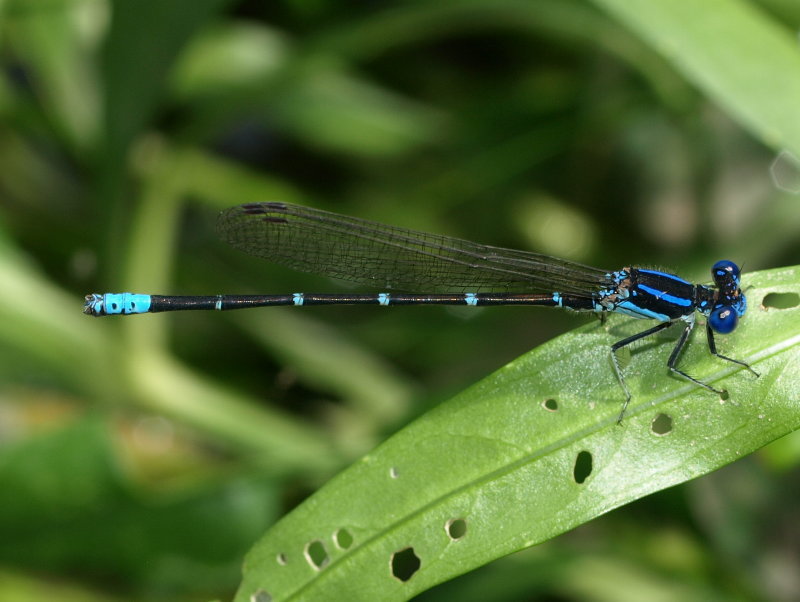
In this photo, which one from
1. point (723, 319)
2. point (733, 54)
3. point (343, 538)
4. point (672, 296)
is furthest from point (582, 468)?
point (733, 54)

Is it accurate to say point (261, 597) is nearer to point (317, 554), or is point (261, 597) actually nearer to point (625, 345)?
point (317, 554)

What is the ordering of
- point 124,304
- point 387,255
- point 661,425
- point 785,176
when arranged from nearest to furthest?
point 661,425, point 124,304, point 387,255, point 785,176

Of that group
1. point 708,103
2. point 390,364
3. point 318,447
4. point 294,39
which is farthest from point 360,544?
point 294,39

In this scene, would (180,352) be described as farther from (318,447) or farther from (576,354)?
(576,354)

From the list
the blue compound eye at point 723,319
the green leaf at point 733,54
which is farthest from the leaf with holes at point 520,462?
the green leaf at point 733,54

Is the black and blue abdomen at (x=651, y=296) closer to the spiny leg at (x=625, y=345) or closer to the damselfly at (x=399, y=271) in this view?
the damselfly at (x=399, y=271)

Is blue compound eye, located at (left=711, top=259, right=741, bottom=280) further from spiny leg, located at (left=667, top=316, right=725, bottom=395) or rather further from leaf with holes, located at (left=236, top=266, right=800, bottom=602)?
leaf with holes, located at (left=236, top=266, right=800, bottom=602)
